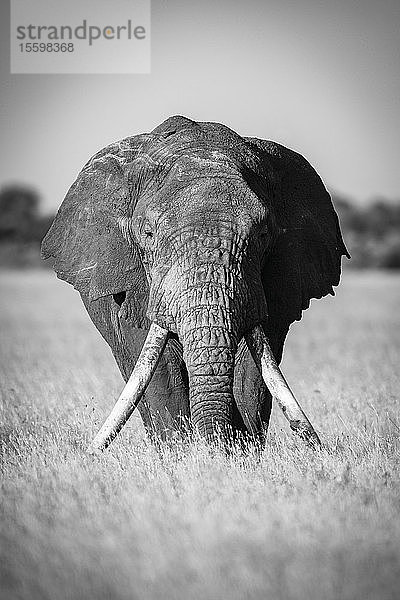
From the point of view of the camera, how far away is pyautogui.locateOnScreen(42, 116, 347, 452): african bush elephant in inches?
339

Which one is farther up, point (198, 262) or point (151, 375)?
point (198, 262)

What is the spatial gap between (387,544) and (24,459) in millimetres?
3268

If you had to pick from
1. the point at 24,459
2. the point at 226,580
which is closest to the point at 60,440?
the point at 24,459

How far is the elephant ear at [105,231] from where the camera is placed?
955 cm

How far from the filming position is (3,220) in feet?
281

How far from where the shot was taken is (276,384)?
895 centimetres

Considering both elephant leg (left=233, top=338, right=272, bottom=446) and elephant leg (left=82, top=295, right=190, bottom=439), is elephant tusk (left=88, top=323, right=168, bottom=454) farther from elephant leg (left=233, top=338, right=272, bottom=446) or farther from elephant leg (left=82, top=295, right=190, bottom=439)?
elephant leg (left=233, top=338, right=272, bottom=446)

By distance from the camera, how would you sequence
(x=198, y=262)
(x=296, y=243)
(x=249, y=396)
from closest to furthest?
(x=198, y=262) < (x=249, y=396) < (x=296, y=243)

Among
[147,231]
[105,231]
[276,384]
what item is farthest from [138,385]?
[105,231]

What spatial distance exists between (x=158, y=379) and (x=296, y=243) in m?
1.63

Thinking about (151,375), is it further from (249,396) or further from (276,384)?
(249,396)

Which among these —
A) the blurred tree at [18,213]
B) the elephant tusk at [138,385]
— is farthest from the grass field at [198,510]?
the blurred tree at [18,213]

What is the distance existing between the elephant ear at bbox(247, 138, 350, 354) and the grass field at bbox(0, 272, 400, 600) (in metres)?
1.14

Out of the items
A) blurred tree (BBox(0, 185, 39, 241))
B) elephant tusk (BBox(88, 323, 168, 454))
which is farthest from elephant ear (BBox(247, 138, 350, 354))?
blurred tree (BBox(0, 185, 39, 241))
